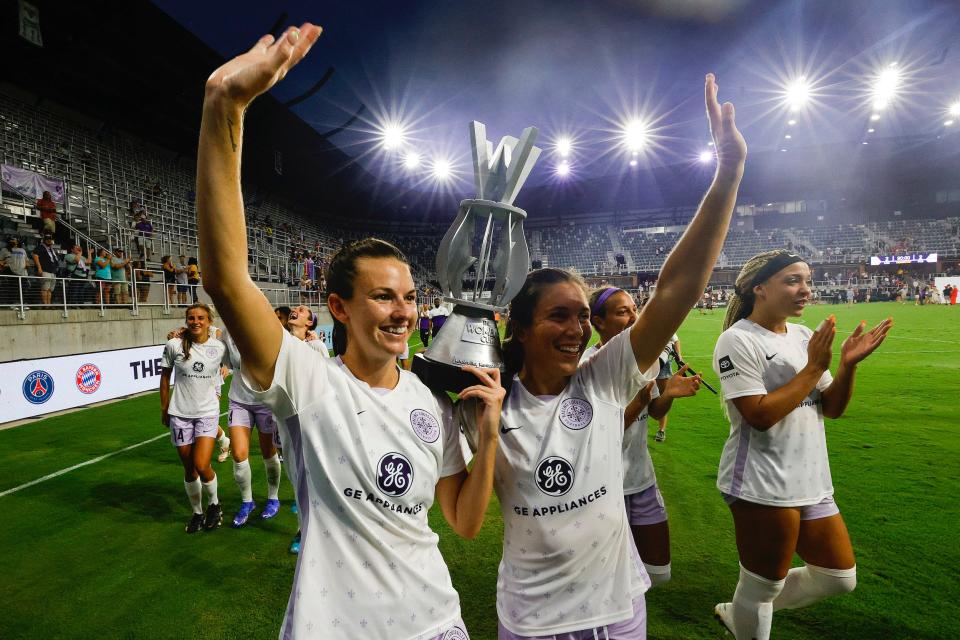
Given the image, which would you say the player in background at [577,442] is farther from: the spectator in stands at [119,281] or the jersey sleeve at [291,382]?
the spectator in stands at [119,281]

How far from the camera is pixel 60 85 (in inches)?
691

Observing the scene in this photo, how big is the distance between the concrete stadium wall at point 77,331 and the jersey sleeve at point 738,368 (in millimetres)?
12930

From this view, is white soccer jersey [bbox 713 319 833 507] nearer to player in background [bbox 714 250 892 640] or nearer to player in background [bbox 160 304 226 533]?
player in background [bbox 714 250 892 640]

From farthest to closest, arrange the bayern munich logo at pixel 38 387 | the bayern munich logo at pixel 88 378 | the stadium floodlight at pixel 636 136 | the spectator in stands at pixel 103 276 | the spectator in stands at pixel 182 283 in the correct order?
the stadium floodlight at pixel 636 136 → the spectator in stands at pixel 182 283 → the spectator in stands at pixel 103 276 → the bayern munich logo at pixel 88 378 → the bayern munich logo at pixel 38 387

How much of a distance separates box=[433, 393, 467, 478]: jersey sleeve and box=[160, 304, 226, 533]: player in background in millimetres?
3987

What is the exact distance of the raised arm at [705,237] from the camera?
1.57 m

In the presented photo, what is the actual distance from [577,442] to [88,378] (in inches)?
470

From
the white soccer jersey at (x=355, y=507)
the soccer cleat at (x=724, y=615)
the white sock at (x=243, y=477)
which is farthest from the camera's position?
the white sock at (x=243, y=477)

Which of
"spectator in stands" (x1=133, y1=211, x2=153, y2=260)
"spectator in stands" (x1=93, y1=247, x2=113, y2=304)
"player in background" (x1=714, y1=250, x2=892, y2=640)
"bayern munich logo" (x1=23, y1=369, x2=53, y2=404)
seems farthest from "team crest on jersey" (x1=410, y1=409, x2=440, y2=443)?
"spectator in stands" (x1=133, y1=211, x2=153, y2=260)

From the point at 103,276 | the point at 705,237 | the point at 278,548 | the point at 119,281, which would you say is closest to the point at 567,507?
the point at 705,237

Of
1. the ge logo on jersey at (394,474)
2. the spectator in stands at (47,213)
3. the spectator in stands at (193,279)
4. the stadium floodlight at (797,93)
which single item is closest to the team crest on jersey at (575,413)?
the ge logo on jersey at (394,474)

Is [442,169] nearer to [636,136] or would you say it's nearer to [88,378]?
[636,136]

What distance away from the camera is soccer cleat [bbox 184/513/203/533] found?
4.57 meters

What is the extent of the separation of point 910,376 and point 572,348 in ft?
41.0
